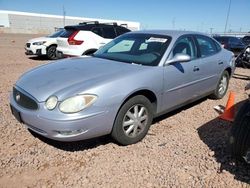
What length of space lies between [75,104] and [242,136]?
1857mm

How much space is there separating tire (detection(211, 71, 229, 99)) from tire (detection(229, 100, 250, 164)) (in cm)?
285

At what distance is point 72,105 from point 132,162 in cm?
102

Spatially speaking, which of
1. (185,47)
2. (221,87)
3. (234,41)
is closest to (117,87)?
(185,47)

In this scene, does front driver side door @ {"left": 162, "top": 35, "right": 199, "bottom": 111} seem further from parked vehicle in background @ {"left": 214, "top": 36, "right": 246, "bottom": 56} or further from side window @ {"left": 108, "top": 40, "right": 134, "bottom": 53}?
parked vehicle in background @ {"left": 214, "top": 36, "right": 246, "bottom": 56}

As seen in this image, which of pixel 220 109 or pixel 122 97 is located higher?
pixel 122 97

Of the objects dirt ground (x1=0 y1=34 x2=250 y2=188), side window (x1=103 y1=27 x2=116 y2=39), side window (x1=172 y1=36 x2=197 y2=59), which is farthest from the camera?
side window (x1=103 y1=27 x2=116 y2=39)

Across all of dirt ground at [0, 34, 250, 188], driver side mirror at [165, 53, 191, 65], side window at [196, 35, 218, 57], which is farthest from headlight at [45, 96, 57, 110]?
side window at [196, 35, 218, 57]

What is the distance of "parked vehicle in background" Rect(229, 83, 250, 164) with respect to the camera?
113 inches

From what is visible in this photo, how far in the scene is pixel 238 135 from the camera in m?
2.92

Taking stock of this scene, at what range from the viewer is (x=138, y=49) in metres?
→ 4.48

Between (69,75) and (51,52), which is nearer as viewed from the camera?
(69,75)

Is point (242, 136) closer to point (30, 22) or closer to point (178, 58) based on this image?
point (178, 58)

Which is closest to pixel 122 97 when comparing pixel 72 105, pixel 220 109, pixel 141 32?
pixel 72 105

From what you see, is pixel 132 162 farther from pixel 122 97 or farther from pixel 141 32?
pixel 141 32
